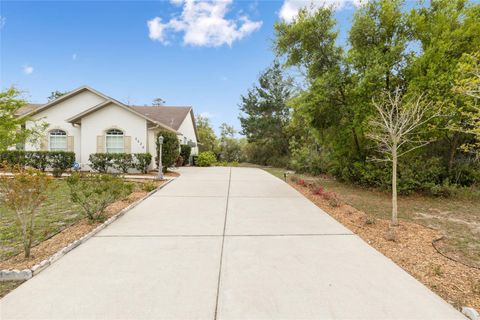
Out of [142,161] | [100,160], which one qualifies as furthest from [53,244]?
[100,160]

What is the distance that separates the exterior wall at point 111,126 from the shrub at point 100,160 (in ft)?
3.18

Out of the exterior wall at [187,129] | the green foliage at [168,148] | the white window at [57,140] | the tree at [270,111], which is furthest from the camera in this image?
the tree at [270,111]

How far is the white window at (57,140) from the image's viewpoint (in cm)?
1524

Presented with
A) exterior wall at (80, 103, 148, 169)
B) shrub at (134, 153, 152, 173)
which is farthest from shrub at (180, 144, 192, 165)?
shrub at (134, 153, 152, 173)

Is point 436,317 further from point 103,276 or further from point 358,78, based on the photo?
point 358,78

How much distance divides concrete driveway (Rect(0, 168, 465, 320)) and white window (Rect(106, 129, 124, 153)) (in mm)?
10913

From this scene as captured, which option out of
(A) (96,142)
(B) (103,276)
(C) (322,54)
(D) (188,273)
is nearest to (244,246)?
(D) (188,273)

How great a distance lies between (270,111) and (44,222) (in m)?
24.5

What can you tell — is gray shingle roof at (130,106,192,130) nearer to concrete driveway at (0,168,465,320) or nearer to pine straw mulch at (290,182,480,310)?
concrete driveway at (0,168,465,320)

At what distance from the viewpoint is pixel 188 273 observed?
123 inches

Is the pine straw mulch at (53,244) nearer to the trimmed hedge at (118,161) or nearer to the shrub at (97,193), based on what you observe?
the shrub at (97,193)

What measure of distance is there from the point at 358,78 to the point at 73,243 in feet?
34.3

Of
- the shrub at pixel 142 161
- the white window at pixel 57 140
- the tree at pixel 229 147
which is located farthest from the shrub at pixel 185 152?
the tree at pixel 229 147

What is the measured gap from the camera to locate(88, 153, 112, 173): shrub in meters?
13.7
